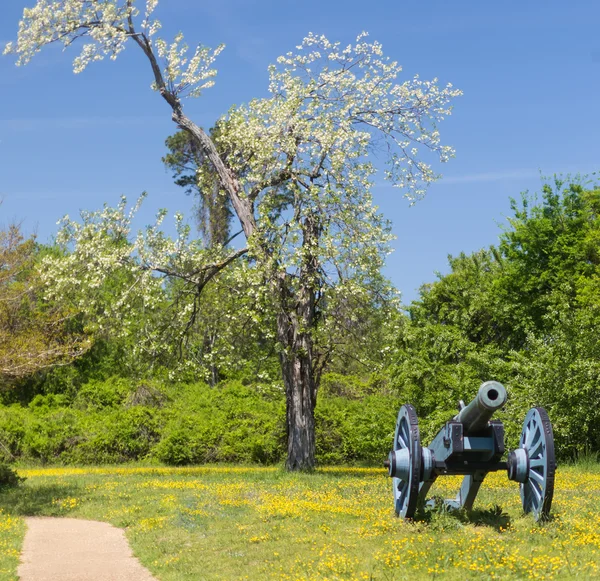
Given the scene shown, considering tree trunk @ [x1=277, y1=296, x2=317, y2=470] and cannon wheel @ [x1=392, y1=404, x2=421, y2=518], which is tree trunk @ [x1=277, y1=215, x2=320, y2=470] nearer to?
tree trunk @ [x1=277, y1=296, x2=317, y2=470]

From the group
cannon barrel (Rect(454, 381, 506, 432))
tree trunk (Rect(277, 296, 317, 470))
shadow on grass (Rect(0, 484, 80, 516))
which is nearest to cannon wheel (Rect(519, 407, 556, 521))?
cannon barrel (Rect(454, 381, 506, 432))

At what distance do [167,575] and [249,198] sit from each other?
44.2ft

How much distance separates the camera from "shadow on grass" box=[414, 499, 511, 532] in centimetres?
1055

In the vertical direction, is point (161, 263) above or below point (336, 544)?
above

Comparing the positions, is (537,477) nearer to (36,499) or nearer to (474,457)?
(474,457)

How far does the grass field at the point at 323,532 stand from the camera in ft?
28.8

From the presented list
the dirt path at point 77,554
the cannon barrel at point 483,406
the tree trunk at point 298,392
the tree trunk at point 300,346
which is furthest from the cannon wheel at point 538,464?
the tree trunk at point 298,392

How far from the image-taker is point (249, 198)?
21750 mm

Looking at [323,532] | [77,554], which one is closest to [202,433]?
[77,554]

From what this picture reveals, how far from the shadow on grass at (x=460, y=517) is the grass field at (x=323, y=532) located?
0.8 inches

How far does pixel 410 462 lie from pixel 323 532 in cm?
158

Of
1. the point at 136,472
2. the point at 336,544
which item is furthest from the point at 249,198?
the point at 336,544

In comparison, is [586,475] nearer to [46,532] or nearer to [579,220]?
[46,532]

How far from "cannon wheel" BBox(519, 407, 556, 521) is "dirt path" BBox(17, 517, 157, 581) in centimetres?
501
